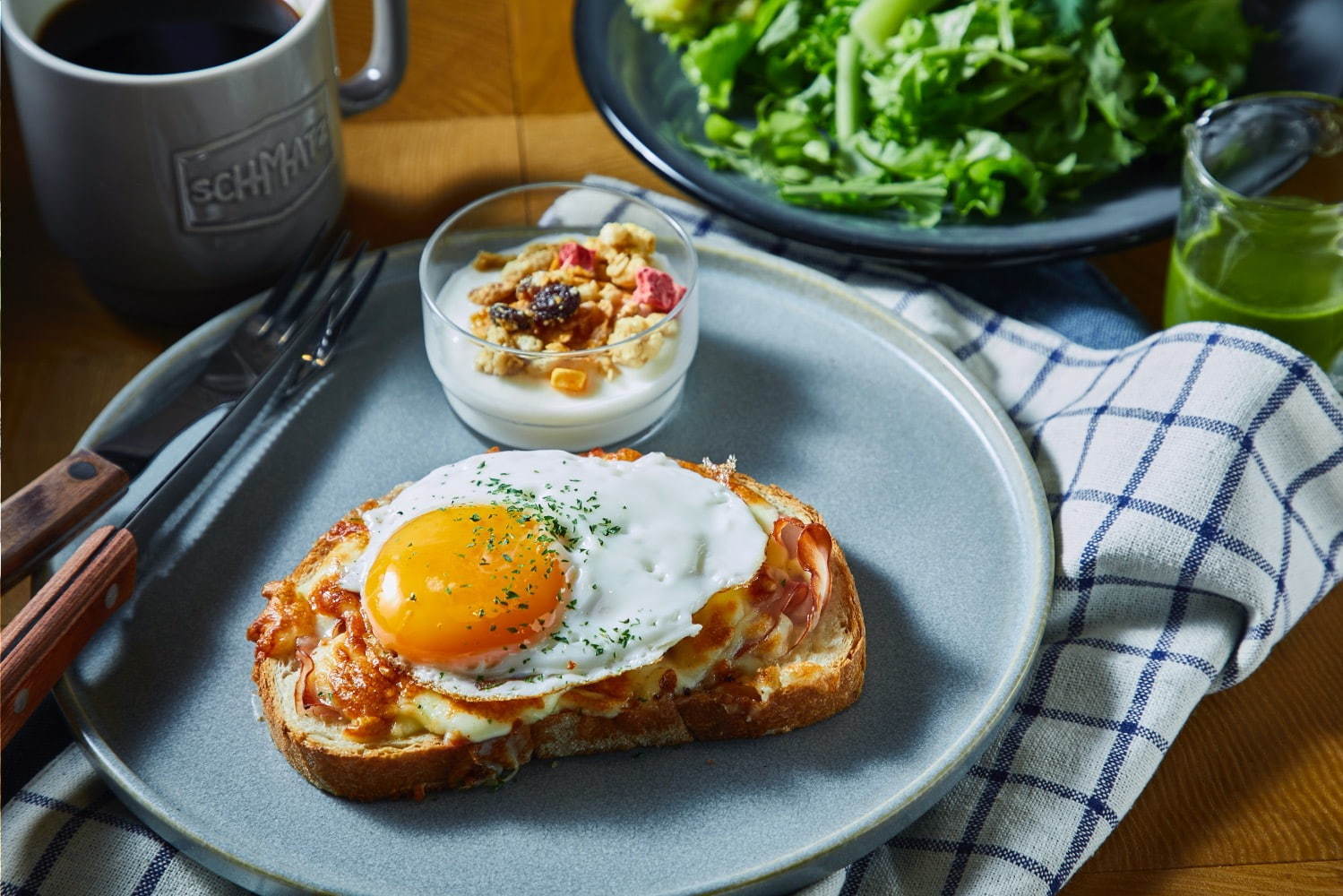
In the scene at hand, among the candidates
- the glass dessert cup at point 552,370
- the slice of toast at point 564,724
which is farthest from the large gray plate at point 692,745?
the glass dessert cup at point 552,370

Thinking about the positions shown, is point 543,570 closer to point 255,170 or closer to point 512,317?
point 512,317

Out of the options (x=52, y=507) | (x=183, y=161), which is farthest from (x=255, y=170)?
(x=52, y=507)

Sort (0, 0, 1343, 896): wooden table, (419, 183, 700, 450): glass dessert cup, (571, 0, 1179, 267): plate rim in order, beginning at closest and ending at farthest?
(0, 0, 1343, 896): wooden table < (419, 183, 700, 450): glass dessert cup < (571, 0, 1179, 267): plate rim

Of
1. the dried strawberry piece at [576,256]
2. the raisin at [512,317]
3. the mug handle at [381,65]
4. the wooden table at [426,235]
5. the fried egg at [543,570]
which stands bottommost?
the wooden table at [426,235]

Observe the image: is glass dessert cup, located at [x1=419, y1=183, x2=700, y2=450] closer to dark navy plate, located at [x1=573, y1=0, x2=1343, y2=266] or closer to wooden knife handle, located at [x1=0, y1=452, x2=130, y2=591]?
dark navy plate, located at [x1=573, y1=0, x2=1343, y2=266]

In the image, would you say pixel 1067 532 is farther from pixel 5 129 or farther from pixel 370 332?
pixel 5 129

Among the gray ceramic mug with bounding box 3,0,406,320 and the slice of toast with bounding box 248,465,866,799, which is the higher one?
the gray ceramic mug with bounding box 3,0,406,320

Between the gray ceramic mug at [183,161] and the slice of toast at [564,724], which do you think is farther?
the gray ceramic mug at [183,161]

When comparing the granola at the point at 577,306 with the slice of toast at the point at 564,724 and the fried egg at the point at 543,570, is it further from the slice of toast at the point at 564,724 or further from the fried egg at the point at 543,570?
the slice of toast at the point at 564,724

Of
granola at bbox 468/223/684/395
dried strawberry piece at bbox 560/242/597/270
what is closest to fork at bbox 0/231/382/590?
granola at bbox 468/223/684/395
